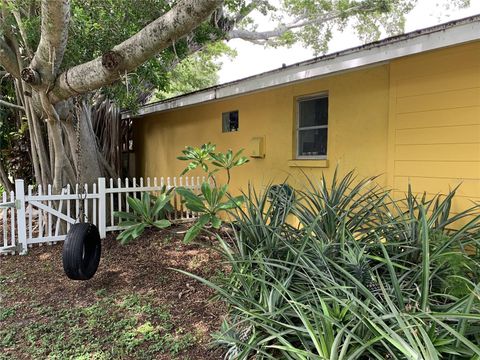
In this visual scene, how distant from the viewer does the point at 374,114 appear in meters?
4.87

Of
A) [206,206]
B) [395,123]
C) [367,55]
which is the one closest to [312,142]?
[395,123]

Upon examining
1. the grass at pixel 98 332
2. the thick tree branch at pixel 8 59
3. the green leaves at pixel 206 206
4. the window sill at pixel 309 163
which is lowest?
the grass at pixel 98 332

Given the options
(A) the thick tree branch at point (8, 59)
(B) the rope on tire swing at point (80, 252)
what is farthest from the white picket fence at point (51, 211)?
(A) the thick tree branch at point (8, 59)

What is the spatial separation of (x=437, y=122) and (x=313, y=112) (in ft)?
7.06

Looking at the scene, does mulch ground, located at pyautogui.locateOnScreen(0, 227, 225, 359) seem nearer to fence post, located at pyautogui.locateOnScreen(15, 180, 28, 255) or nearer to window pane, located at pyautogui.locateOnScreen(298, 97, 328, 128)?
fence post, located at pyautogui.locateOnScreen(15, 180, 28, 255)

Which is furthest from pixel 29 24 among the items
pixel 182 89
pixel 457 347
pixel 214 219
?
pixel 182 89

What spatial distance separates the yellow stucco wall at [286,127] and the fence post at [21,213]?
12.8 ft

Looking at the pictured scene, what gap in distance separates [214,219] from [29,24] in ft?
13.2

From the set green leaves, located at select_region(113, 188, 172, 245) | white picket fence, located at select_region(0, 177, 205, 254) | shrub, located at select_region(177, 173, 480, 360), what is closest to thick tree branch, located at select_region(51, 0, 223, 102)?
white picket fence, located at select_region(0, 177, 205, 254)

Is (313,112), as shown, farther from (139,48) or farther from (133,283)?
(133,283)

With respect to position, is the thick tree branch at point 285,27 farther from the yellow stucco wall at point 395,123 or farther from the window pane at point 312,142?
the window pane at point 312,142

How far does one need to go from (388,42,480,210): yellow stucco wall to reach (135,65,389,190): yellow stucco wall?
0.23 metres

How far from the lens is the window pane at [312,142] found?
575cm

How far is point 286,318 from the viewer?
222 centimetres
